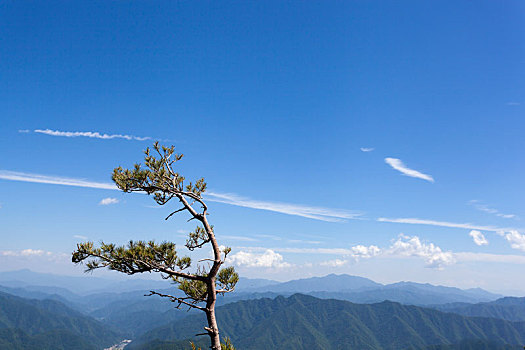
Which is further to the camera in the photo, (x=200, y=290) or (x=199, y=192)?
(x=200, y=290)

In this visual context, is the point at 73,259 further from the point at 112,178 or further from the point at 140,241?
the point at 112,178

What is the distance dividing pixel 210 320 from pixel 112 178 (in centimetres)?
446

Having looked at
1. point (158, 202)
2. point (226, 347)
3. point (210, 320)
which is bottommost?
point (226, 347)

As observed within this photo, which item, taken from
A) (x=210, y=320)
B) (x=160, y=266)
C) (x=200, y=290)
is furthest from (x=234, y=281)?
(x=160, y=266)

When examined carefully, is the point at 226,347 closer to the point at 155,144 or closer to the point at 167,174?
the point at 167,174

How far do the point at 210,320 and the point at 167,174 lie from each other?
392 cm

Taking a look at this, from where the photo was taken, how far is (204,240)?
8672 millimetres

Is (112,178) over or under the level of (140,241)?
over

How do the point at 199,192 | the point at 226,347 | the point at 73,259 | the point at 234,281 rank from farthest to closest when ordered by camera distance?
the point at 234,281
the point at 226,347
the point at 199,192
the point at 73,259

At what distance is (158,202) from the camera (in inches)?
325

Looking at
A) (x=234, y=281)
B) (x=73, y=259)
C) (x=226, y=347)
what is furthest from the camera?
(x=234, y=281)

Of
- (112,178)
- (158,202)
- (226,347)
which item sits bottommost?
(226,347)

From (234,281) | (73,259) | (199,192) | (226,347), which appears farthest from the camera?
(234,281)

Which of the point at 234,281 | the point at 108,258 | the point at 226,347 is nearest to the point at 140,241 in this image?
the point at 108,258
